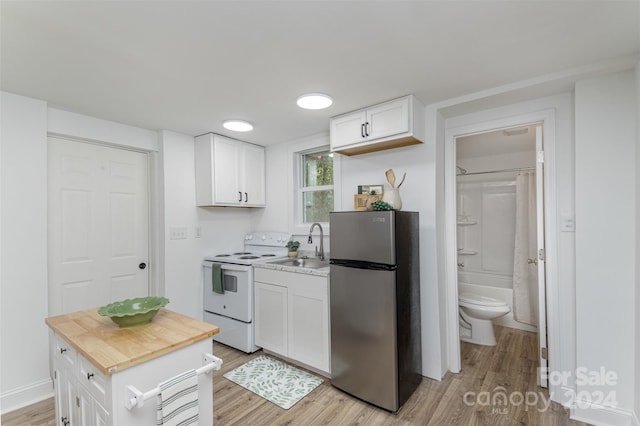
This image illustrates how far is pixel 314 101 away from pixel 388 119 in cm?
61

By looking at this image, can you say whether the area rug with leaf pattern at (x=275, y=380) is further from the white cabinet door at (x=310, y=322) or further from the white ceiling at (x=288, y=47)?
the white ceiling at (x=288, y=47)

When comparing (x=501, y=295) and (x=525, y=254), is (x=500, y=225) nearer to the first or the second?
(x=525, y=254)

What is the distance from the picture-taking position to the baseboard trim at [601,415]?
187cm

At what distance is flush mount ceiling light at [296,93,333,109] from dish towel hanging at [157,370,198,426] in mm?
1922

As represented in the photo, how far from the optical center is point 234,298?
10.3 ft

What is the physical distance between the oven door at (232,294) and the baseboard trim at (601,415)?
2654 mm

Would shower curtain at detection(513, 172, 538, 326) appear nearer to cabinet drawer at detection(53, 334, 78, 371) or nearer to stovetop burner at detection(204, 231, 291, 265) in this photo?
stovetop burner at detection(204, 231, 291, 265)

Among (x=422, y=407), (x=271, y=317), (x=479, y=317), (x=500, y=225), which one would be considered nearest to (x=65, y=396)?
(x=271, y=317)

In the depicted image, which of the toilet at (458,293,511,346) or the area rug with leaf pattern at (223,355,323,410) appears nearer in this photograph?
the area rug with leaf pattern at (223,355,323,410)

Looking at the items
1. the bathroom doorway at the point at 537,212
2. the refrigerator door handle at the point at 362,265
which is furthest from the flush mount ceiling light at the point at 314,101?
the refrigerator door handle at the point at 362,265

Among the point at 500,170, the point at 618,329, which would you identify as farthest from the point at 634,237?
the point at 500,170

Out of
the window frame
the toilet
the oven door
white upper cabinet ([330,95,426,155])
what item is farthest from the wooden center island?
the toilet

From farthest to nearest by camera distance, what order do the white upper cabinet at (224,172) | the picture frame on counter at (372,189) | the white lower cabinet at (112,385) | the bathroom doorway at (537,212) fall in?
1. the white upper cabinet at (224,172)
2. the picture frame on counter at (372,189)
3. the bathroom doorway at (537,212)
4. the white lower cabinet at (112,385)

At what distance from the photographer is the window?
3.46 meters
